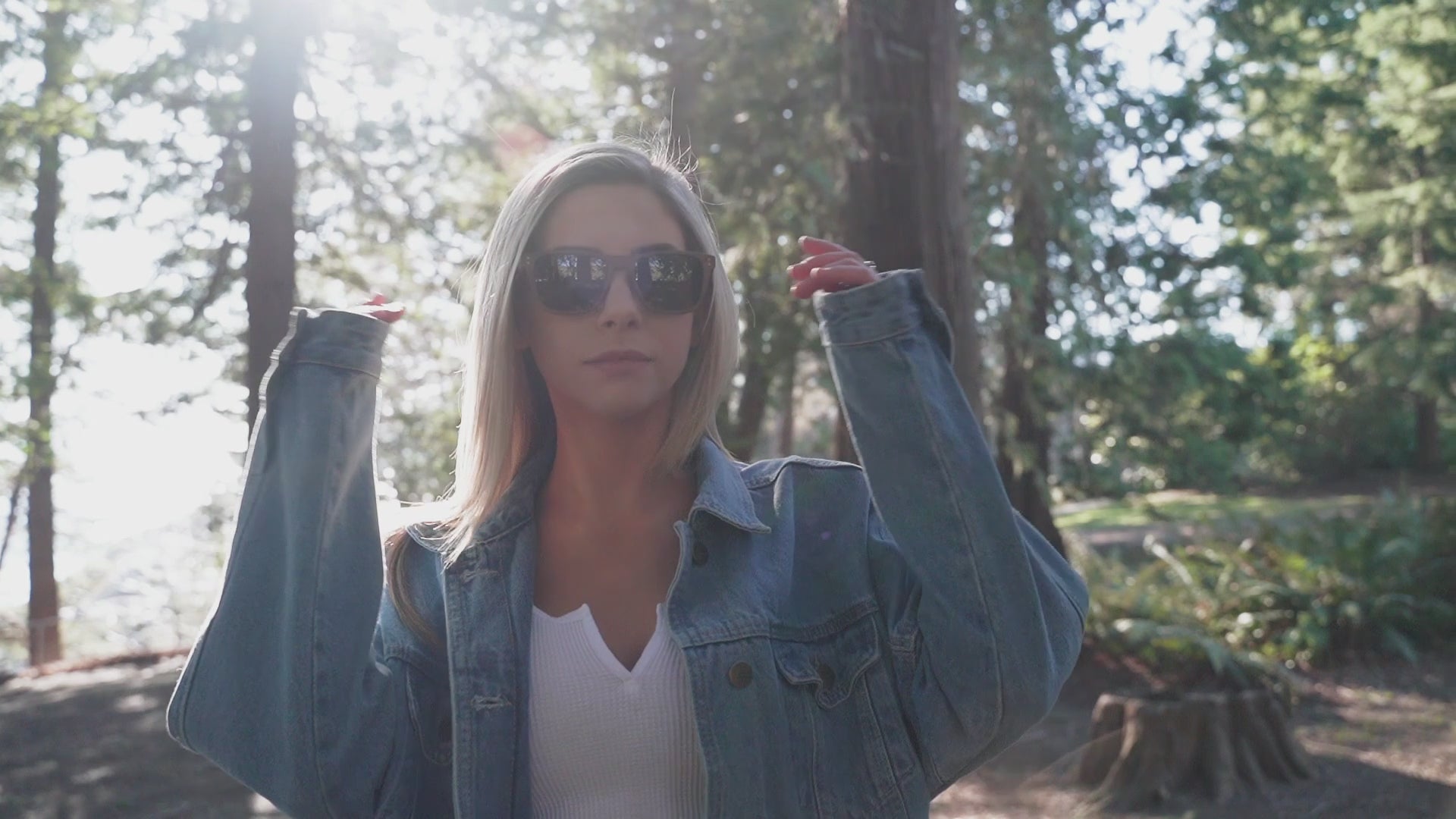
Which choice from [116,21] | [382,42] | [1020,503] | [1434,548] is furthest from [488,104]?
[1434,548]

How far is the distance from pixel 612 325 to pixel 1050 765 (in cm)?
654

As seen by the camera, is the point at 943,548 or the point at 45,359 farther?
the point at 45,359

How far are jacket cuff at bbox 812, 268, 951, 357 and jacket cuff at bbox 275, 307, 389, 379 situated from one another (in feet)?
2.22

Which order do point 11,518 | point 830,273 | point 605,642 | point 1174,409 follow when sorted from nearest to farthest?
point 830,273 < point 605,642 < point 1174,409 < point 11,518

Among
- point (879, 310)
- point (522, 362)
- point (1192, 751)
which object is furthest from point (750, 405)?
point (879, 310)

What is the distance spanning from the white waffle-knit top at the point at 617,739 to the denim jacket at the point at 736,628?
4 centimetres

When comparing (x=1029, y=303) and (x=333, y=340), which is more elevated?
(x=1029, y=303)

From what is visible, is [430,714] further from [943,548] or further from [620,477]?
[943,548]

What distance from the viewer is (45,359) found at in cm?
1625

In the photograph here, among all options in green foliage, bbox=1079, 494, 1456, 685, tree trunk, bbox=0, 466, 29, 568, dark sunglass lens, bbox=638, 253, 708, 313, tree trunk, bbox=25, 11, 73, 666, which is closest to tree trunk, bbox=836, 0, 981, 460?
dark sunglass lens, bbox=638, 253, 708, 313

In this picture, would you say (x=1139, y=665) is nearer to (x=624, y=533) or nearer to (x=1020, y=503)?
(x=1020, y=503)

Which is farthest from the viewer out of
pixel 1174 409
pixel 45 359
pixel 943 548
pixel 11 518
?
pixel 11 518

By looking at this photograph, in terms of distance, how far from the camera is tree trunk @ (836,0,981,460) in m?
5.77

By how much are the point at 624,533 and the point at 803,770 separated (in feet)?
1.65
